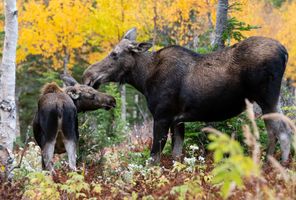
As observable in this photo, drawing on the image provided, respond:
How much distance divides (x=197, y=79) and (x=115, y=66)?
1799 millimetres

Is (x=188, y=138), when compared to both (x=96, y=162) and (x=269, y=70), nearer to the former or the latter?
(x=96, y=162)

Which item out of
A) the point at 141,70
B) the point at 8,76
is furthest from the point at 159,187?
the point at 141,70

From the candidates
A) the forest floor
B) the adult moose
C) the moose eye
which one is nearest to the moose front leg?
the adult moose

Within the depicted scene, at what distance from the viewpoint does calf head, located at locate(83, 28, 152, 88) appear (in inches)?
376

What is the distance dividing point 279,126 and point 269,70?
3.02 feet

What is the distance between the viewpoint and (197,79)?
27.9ft

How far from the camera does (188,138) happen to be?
998 centimetres

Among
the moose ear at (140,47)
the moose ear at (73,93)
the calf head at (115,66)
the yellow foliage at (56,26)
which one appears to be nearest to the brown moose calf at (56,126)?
the moose ear at (73,93)

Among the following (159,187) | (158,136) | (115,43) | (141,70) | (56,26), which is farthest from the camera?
(56,26)

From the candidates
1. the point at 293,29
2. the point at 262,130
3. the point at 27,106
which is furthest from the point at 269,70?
the point at 293,29

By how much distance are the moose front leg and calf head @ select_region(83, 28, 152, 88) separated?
1406 mm

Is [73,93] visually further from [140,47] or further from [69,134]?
[69,134]

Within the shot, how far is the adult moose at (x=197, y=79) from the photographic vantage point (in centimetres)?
767

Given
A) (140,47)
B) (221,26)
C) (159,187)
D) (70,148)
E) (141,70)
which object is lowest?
(70,148)
